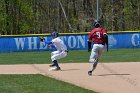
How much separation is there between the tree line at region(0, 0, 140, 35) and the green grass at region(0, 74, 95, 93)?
139 feet

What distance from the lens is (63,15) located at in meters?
70.0

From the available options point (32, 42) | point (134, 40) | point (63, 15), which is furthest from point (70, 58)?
point (63, 15)

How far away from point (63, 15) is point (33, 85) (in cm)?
5641

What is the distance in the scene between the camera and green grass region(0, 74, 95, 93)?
12760 millimetres

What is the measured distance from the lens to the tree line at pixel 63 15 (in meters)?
61.8

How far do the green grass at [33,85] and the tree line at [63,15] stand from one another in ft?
139

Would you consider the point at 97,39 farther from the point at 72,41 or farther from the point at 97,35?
the point at 72,41

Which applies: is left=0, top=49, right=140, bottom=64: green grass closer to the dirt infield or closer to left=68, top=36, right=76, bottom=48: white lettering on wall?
the dirt infield

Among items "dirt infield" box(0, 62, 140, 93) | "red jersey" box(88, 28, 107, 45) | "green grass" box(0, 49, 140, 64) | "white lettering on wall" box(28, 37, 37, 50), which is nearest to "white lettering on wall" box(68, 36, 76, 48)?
"white lettering on wall" box(28, 37, 37, 50)

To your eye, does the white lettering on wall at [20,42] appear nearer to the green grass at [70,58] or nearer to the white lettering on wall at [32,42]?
the white lettering on wall at [32,42]

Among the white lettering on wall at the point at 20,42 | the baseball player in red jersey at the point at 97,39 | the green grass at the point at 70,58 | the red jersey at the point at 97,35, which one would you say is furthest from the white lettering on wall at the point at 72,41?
the red jersey at the point at 97,35

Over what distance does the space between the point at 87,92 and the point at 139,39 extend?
83.3ft

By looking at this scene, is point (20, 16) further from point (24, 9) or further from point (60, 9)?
point (60, 9)

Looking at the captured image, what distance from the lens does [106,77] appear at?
16000mm
